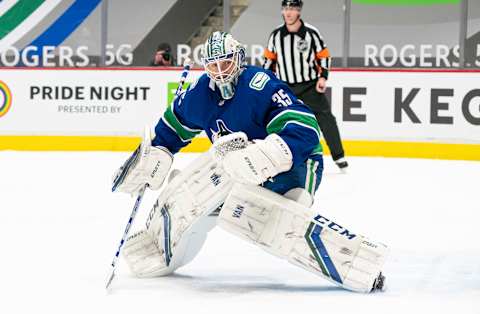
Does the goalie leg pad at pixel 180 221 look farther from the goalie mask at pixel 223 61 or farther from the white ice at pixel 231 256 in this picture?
the goalie mask at pixel 223 61

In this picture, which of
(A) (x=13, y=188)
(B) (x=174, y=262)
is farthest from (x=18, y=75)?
(B) (x=174, y=262)

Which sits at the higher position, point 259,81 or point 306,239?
point 259,81

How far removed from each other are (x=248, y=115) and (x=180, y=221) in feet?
1.26

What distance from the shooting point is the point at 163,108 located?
827 centimetres

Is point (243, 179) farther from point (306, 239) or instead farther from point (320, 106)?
point (320, 106)

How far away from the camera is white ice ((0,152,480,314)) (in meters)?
2.82

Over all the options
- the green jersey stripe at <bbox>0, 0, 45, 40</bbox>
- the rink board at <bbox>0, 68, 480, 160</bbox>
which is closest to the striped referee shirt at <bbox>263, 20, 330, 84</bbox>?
the rink board at <bbox>0, 68, 480, 160</bbox>

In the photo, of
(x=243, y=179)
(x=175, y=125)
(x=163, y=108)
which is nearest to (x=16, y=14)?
(x=163, y=108)

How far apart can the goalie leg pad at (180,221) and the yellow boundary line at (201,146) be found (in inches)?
189

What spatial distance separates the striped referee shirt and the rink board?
43.7 inches

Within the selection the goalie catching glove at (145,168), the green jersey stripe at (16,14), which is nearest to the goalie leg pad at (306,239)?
the goalie catching glove at (145,168)

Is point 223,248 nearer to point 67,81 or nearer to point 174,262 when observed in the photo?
point 174,262

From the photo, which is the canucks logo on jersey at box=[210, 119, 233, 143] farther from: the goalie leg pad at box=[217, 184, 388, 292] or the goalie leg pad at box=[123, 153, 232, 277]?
the goalie leg pad at box=[217, 184, 388, 292]

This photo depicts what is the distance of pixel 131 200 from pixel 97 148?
Result: 10.3 ft
